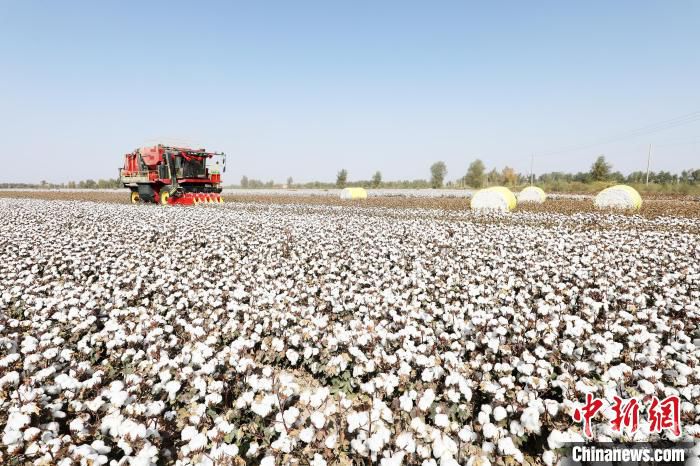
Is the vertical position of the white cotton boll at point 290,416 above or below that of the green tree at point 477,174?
below

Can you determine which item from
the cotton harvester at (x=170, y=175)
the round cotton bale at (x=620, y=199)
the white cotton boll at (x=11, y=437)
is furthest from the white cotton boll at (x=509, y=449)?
the cotton harvester at (x=170, y=175)

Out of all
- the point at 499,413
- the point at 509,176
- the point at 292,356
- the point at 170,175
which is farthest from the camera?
the point at 509,176

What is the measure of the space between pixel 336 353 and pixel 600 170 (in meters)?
73.8

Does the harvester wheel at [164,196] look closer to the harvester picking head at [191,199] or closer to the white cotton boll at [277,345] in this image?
the harvester picking head at [191,199]

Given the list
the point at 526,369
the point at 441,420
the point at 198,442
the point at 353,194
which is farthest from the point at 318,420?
the point at 353,194

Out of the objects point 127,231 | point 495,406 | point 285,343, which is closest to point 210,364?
point 285,343

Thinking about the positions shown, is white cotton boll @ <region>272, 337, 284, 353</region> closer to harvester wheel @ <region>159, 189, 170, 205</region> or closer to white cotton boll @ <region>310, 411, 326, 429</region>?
white cotton boll @ <region>310, 411, 326, 429</region>

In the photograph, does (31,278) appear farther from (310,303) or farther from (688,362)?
(688,362)

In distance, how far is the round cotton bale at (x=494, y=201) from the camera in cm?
2172

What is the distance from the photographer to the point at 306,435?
3.12 m

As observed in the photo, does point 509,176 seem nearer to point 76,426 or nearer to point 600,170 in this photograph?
point 600,170

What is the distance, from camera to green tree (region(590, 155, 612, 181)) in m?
62.6

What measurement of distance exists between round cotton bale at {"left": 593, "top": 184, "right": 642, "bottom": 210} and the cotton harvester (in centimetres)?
2712

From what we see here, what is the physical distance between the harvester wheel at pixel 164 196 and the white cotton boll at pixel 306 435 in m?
26.7
